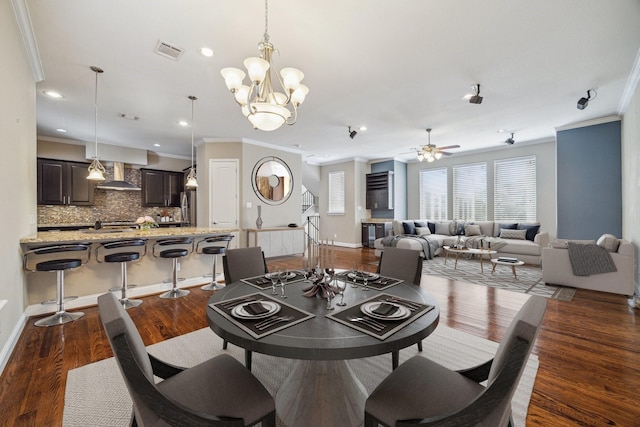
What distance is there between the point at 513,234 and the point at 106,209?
991cm

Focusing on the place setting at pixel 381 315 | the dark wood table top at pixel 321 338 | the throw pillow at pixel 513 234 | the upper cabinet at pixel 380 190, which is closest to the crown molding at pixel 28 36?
the dark wood table top at pixel 321 338

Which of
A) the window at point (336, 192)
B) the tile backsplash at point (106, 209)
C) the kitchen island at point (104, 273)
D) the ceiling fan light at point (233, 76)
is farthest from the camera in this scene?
the window at point (336, 192)

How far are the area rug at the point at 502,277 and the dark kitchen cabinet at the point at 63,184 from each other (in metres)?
7.72

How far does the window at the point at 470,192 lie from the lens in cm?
777

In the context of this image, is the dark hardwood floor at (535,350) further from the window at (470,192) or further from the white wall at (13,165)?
the window at (470,192)

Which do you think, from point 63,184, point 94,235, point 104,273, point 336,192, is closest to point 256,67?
point 94,235

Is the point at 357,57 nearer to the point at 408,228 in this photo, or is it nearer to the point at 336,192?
the point at 408,228

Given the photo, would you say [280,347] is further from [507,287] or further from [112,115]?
[112,115]

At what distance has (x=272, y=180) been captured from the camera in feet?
22.2

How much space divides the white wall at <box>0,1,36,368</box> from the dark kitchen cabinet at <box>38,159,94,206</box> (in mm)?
3629

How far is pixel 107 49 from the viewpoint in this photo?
112 inches

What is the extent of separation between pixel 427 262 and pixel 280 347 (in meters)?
5.95

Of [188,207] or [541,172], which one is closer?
[541,172]

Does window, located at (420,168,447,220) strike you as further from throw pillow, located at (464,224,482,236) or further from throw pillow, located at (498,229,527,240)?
throw pillow, located at (498,229,527,240)
